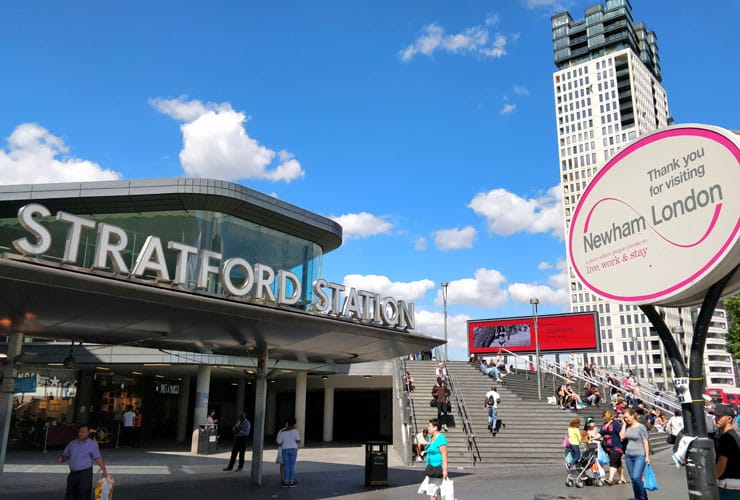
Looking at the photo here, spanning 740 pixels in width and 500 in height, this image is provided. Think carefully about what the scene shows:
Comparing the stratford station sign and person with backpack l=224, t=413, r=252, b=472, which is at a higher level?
the stratford station sign

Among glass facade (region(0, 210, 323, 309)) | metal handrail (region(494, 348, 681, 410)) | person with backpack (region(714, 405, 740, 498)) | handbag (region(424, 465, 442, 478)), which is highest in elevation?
glass facade (region(0, 210, 323, 309))

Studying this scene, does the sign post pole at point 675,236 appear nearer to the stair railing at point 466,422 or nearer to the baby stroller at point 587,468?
the baby stroller at point 587,468

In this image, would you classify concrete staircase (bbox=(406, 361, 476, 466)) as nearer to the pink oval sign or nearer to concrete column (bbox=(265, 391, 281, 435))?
the pink oval sign

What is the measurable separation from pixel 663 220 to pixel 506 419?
59.7 feet

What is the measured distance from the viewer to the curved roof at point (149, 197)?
25750 mm

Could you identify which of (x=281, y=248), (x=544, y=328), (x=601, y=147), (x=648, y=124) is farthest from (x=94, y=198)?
(x=648, y=124)

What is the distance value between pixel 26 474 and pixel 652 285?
1776 cm

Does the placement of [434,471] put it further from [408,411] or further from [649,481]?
[408,411]

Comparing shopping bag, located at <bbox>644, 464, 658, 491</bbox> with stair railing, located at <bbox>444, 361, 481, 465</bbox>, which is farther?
stair railing, located at <bbox>444, 361, 481, 465</bbox>

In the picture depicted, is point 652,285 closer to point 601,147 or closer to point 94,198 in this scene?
point 94,198

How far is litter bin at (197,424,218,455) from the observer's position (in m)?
25.3

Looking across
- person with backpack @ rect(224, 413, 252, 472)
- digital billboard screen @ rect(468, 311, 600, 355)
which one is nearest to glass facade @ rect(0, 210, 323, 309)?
person with backpack @ rect(224, 413, 252, 472)

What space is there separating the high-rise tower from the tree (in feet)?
250

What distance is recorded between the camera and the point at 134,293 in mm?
9594
